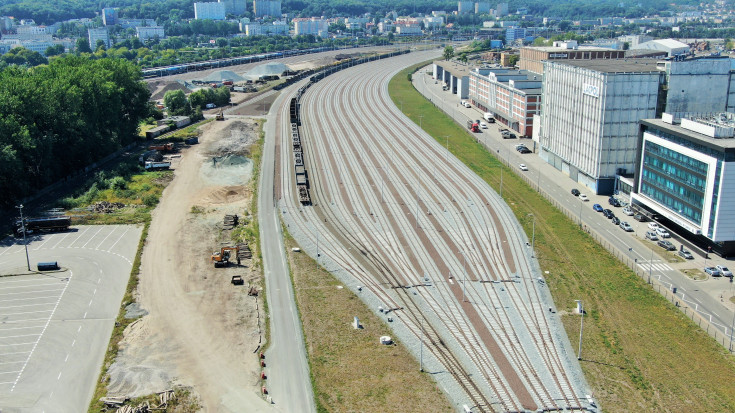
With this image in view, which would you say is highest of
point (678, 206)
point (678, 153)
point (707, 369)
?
point (678, 153)

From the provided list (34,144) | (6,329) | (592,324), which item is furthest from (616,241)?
(34,144)

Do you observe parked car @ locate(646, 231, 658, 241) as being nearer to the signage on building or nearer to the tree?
the signage on building

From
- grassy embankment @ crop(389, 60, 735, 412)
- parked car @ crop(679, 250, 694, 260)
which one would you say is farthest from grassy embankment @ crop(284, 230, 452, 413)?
parked car @ crop(679, 250, 694, 260)

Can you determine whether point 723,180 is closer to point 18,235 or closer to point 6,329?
point 6,329

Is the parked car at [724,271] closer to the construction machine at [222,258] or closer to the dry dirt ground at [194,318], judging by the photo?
the dry dirt ground at [194,318]

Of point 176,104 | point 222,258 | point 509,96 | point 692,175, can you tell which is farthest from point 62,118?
point 692,175
